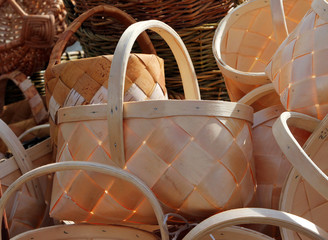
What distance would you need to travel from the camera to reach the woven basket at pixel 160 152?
23.7 inches

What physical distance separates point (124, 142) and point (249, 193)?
20 centimetres

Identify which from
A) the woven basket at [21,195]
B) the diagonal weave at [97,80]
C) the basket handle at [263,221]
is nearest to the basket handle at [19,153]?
the woven basket at [21,195]

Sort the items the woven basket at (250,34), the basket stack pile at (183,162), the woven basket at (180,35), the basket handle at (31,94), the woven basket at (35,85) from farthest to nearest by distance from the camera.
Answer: the woven basket at (35,85), the basket handle at (31,94), the woven basket at (180,35), the woven basket at (250,34), the basket stack pile at (183,162)

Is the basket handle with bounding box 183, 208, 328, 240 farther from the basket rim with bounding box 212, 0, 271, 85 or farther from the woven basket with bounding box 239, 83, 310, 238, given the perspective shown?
the basket rim with bounding box 212, 0, 271, 85

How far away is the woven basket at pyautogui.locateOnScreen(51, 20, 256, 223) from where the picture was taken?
1.97ft

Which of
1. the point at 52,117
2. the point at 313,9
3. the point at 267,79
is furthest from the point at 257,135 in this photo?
the point at 52,117

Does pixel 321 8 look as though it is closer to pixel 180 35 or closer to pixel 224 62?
pixel 224 62

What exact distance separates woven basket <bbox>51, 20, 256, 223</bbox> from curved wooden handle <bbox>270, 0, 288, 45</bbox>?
0.69 ft

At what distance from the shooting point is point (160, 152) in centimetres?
A: 60

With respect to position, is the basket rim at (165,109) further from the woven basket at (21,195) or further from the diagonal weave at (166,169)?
the woven basket at (21,195)

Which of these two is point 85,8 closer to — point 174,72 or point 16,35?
point 174,72

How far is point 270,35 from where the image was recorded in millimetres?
934

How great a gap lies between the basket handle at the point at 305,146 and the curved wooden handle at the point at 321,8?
0.15 metres

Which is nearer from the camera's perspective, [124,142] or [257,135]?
[124,142]
